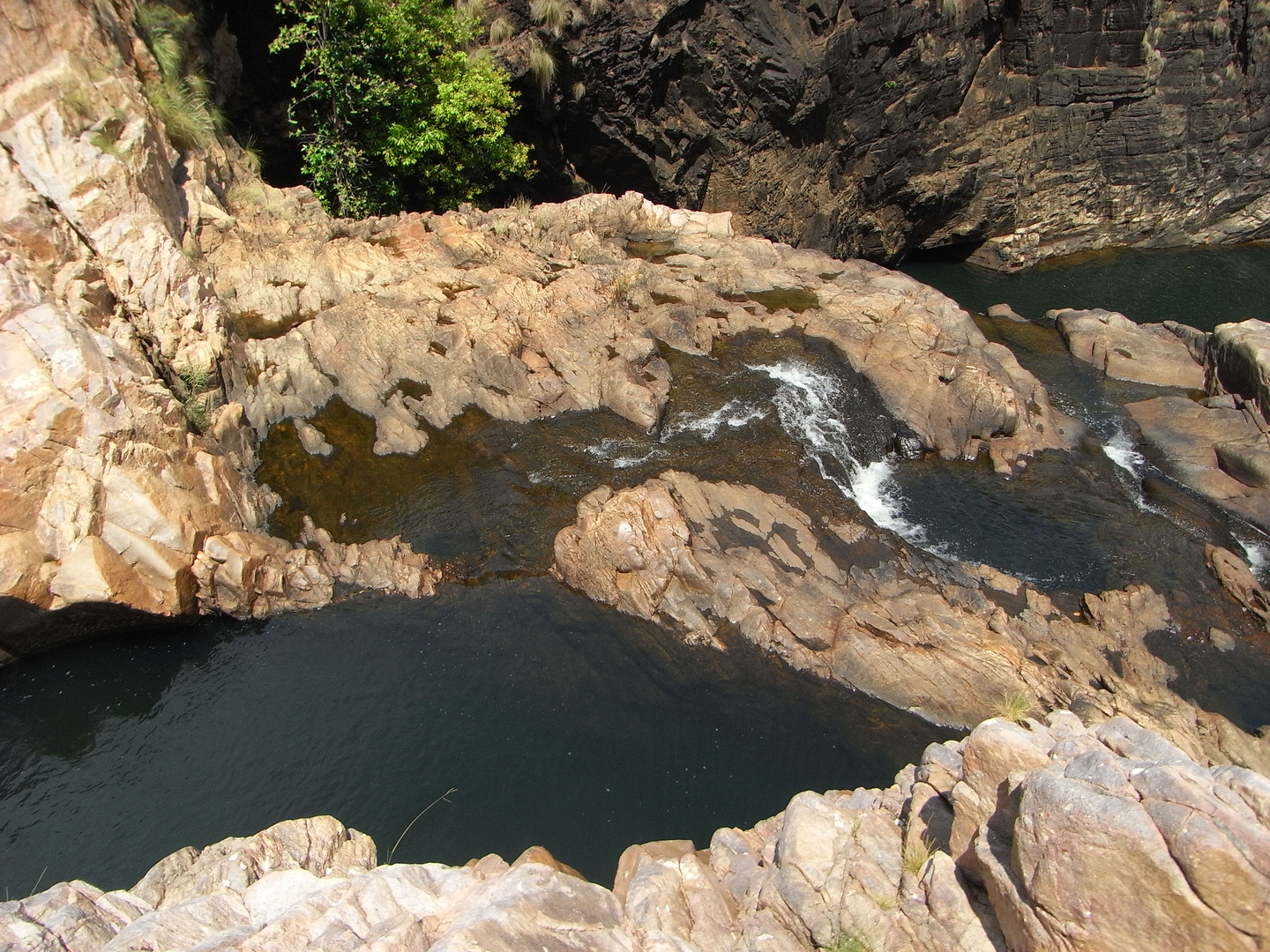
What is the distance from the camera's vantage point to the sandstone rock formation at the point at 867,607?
49.6ft

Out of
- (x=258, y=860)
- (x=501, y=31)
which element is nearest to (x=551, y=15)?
(x=501, y=31)

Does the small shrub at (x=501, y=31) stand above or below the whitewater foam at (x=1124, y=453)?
above

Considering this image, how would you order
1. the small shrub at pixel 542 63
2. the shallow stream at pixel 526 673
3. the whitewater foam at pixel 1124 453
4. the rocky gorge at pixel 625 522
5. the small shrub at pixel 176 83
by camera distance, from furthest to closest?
the small shrub at pixel 542 63 < the small shrub at pixel 176 83 < the whitewater foam at pixel 1124 453 < the shallow stream at pixel 526 673 < the rocky gorge at pixel 625 522

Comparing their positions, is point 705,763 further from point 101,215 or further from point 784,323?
point 101,215

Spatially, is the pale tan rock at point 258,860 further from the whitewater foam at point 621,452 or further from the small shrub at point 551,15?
the small shrub at point 551,15

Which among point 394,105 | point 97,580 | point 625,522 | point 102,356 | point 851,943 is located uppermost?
point 394,105

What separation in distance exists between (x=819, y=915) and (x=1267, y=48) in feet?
142

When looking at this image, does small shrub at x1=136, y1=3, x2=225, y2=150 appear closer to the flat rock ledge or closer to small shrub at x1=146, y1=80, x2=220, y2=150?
small shrub at x1=146, y1=80, x2=220, y2=150

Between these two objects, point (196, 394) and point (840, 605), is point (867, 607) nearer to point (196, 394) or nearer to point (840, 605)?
point (840, 605)

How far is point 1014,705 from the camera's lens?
1341 cm

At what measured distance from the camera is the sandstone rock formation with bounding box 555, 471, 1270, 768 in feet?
49.6

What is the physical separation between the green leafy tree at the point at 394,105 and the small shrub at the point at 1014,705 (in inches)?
880

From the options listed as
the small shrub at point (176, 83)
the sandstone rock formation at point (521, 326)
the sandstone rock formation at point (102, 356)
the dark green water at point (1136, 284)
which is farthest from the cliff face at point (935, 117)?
the sandstone rock formation at point (102, 356)

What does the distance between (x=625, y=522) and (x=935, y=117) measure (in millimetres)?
26746
